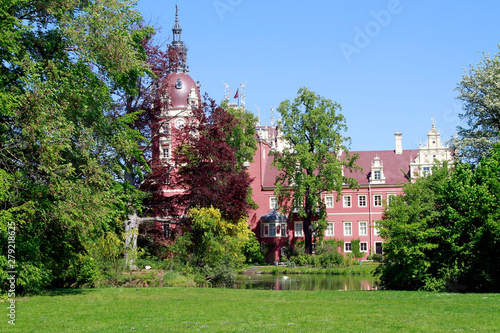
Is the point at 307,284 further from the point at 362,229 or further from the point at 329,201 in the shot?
the point at 329,201

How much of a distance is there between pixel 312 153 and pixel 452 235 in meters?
24.4

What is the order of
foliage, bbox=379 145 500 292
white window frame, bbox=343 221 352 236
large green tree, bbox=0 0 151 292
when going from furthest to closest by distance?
white window frame, bbox=343 221 352 236
foliage, bbox=379 145 500 292
large green tree, bbox=0 0 151 292

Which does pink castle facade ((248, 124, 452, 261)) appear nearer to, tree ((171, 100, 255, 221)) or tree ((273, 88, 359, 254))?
tree ((273, 88, 359, 254))

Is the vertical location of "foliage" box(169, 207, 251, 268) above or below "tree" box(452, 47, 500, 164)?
below

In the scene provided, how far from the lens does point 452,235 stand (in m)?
19.1

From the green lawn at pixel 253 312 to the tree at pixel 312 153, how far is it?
1014 inches

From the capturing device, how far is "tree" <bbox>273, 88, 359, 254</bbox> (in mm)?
42469

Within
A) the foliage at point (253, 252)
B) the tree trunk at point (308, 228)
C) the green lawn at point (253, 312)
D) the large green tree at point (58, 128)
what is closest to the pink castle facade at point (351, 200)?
the foliage at point (253, 252)

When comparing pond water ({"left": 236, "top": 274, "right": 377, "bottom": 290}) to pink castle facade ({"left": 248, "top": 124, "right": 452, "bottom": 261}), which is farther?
pink castle facade ({"left": 248, "top": 124, "right": 452, "bottom": 261})

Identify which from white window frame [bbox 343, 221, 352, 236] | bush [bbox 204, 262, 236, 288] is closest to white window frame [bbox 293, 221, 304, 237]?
white window frame [bbox 343, 221, 352, 236]

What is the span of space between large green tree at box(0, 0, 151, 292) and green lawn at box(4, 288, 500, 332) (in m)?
1.91

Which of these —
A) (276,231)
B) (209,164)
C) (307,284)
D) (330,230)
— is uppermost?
(209,164)

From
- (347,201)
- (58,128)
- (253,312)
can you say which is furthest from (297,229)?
(253,312)

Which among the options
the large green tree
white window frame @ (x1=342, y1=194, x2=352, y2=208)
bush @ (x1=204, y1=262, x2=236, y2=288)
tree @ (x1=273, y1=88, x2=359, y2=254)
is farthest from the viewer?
white window frame @ (x1=342, y1=194, x2=352, y2=208)
